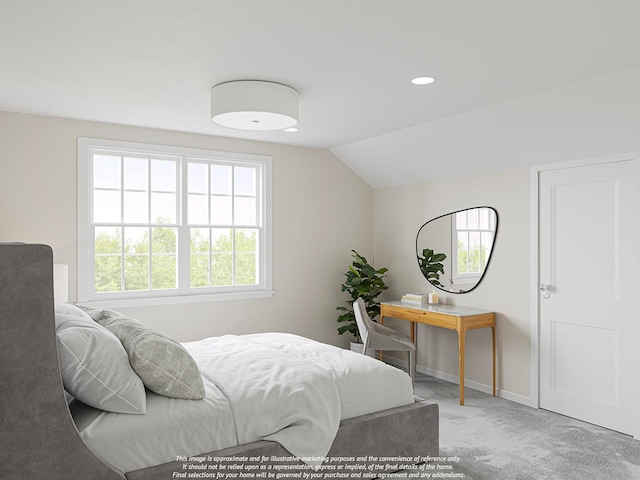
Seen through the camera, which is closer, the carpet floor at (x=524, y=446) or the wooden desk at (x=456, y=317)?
the carpet floor at (x=524, y=446)

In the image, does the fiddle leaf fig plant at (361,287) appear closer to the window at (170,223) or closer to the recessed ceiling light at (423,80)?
the window at (170,223)

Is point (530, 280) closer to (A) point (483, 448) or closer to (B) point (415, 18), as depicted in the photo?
(A) point (483, 448)

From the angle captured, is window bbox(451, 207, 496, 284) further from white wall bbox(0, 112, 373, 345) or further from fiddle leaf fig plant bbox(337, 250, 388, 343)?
white wall bbox(0, 112, 373, 345)

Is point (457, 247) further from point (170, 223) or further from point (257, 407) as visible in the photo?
point (257, 407)

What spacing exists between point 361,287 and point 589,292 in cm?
231

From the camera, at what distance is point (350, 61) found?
3021 mm

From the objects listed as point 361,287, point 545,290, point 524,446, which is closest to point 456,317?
point 545,290

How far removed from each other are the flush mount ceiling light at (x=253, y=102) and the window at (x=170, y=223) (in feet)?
5.50

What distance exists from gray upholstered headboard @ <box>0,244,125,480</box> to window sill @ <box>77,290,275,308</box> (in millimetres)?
2690

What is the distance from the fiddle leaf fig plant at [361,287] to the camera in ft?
18.2

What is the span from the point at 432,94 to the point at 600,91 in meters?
1.09

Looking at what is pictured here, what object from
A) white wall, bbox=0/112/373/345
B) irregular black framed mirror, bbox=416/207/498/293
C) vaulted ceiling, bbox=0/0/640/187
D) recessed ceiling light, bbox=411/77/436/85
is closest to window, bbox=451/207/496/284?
irregular black framed mirror, bbox=416/207/498/293

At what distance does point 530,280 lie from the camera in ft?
14.3

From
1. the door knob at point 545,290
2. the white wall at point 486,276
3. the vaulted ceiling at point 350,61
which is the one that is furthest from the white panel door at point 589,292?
the vaulted ceiling at point 350,61
